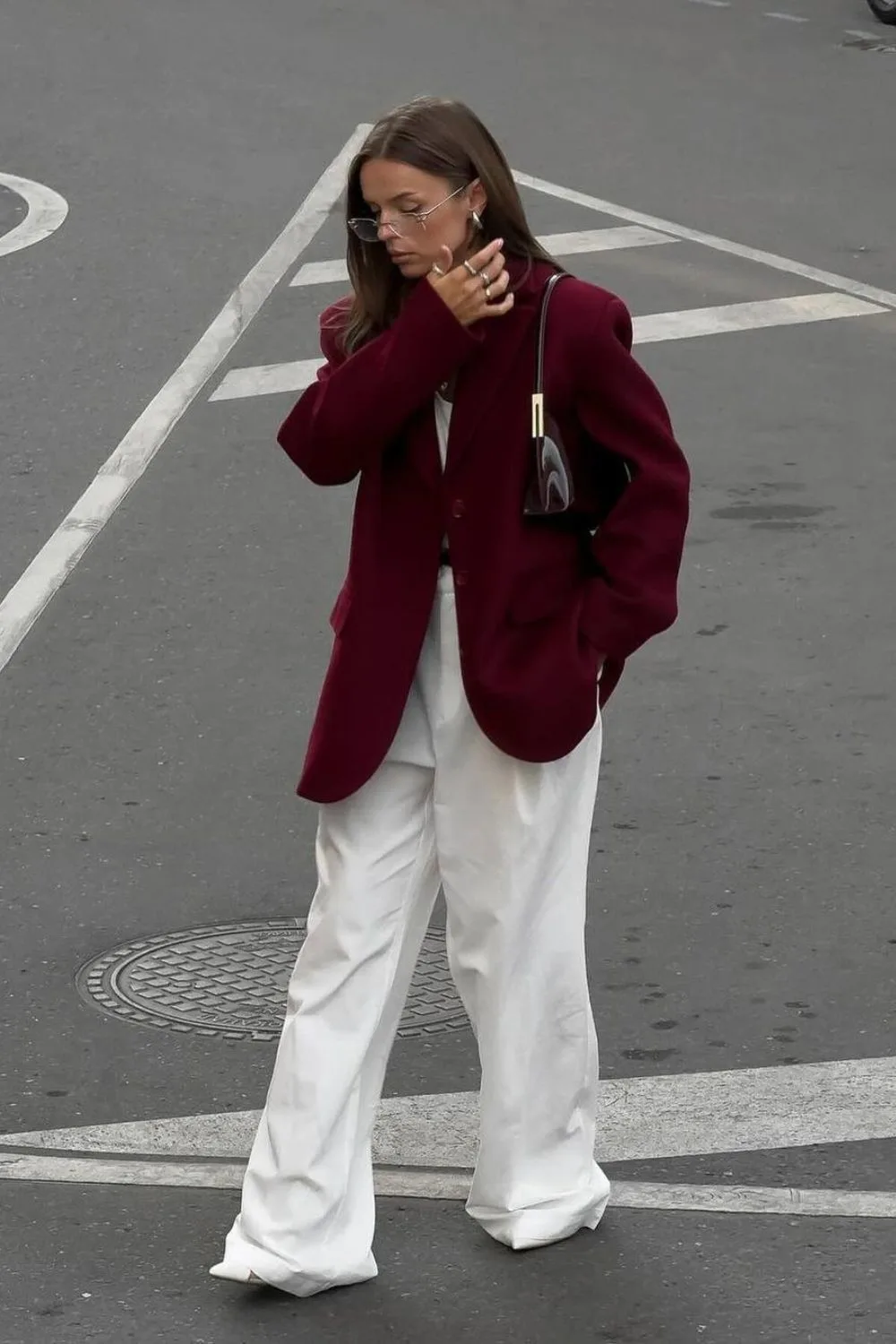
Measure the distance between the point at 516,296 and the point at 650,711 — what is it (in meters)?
3.57

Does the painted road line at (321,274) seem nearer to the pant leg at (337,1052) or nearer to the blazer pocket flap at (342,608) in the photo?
the blazer pocket flap at (342,608)

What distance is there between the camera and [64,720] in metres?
7.86

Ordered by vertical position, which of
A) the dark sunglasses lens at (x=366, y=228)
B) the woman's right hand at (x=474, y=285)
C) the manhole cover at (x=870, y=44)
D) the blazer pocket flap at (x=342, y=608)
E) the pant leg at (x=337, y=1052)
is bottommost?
the manhole cover at (x=870, y=44)

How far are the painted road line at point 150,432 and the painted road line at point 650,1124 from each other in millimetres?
3258

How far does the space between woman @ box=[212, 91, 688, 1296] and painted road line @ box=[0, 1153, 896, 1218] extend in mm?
312

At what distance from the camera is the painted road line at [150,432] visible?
29.3ft

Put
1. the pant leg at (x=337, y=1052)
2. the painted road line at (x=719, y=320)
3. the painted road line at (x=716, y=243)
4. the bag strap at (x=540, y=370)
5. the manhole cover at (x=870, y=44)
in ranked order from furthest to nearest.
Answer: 1. the manhole cover at (x=870, y=44)
2. the painted road line at (x=716, y=243)
3. the painted road line at (x=719, y=320)
4. the pant leg at (x=337, y=1052)
5. the bag strap at (x=540, y=370)

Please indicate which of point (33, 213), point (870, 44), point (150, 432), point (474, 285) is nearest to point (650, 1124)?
point (474, 285)

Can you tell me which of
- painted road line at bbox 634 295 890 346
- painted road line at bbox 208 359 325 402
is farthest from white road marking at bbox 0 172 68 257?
painted road line at bbox 634 295 890 346

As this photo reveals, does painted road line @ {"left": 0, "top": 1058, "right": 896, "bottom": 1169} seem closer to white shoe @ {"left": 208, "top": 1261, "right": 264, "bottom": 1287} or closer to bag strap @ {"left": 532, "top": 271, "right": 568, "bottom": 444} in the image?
white shoe @ {"left": 208, "top": 1261, "right": 264, "bottom": 1287}

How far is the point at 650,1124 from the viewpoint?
5371 millimetres

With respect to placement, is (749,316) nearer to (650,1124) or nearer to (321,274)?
(321,274)

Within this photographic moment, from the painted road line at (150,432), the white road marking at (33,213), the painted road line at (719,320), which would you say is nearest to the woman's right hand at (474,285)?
the painted road line at (150,432)

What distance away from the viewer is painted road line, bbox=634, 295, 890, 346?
1240 cm
